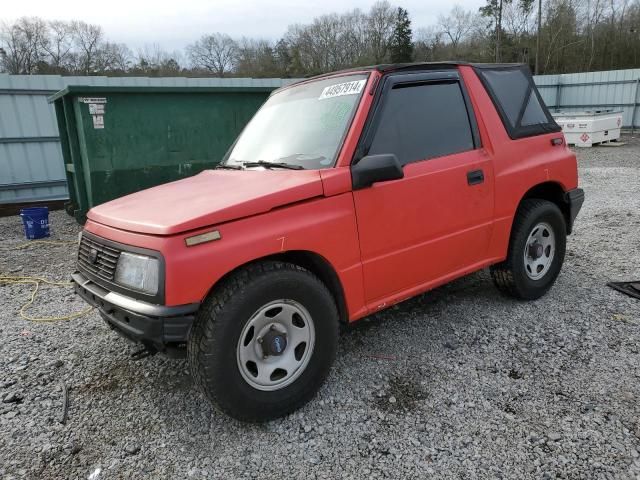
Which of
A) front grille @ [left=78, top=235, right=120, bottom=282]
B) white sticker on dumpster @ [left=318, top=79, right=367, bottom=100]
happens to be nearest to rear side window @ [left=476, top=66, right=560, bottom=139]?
white sticker on dumpster @ [left=318, top=79, right=367, bottom=100]

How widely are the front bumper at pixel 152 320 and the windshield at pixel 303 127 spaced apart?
1.18 m

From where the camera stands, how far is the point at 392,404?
8.93ft

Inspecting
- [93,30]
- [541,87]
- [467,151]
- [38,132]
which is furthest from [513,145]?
[93,30]

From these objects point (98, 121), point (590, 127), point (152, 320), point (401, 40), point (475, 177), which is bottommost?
point (152, 320)

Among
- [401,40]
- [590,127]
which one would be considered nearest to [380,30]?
[401,40]

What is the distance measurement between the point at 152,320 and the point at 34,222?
6161 mm

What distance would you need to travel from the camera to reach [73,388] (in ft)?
9.95

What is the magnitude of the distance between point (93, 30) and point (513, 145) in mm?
58898

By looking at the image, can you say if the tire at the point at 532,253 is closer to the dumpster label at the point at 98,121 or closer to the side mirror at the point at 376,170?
the side mirror at the point at 376,170

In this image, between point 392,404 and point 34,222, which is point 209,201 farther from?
point 34,222

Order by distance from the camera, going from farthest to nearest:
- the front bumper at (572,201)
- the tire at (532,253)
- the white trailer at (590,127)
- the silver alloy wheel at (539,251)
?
the white trailer at (590,127)
the front bumper at (572,201)
the silver alloy wheel at (539,251)
the tire at (532,253)

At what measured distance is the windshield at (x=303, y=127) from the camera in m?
2.85

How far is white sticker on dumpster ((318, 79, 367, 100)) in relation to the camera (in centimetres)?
295

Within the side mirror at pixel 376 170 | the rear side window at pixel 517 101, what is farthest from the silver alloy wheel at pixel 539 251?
the side mirror at pixel 376 170
